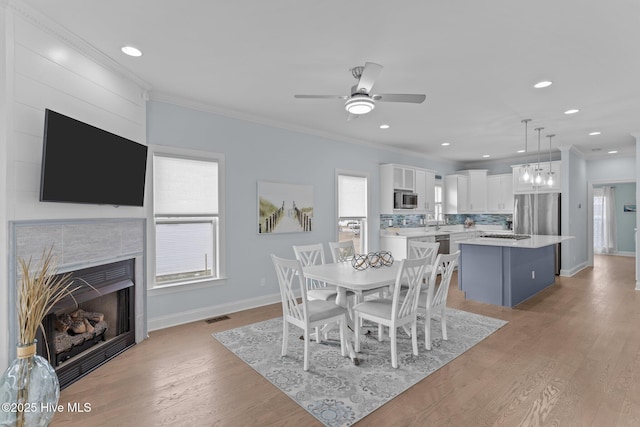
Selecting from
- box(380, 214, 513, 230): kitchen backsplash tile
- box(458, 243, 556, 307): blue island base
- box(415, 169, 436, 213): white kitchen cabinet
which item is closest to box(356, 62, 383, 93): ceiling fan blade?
box(458, 243, 556, 307): blue island base

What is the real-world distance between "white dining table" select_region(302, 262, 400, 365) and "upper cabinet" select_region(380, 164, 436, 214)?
289 centimetres

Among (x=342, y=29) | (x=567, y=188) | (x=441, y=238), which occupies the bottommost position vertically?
(x=441, y=238)

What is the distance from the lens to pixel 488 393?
8.22 feet

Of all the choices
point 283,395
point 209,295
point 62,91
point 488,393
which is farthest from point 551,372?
point 62,91

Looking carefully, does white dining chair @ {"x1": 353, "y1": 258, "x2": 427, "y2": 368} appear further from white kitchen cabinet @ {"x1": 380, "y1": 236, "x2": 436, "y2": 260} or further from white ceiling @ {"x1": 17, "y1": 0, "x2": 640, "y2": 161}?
white kitchen cabinet @ {"x1": 380, "y1": 236, "x2": 436, "y2": 260}

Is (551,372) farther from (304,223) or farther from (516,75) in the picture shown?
(304,223)

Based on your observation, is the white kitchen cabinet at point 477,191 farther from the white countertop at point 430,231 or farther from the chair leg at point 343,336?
the chair leg at point 343,336

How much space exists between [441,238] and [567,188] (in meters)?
2.75

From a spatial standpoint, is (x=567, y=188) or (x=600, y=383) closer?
(x=600, y=383)

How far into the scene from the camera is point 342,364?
2959 mm

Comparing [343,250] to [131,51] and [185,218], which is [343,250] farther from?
[131,51]

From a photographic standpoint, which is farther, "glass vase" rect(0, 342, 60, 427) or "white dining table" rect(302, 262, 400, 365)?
"white dining table" rect(302, 262, 400, 365)

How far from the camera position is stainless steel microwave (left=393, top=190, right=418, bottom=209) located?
6.60m

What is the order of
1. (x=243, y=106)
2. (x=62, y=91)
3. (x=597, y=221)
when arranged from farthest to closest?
(x=597, y=221) < (x=243, y=106) < (x=62, y=91)
